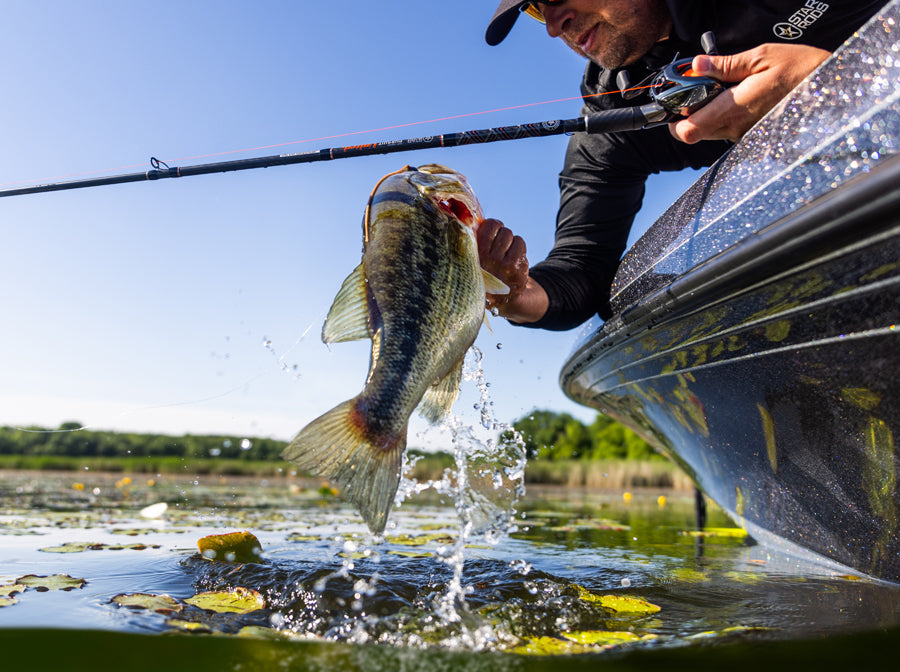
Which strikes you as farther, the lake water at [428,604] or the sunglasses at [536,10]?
the sunglasses at [536,10]

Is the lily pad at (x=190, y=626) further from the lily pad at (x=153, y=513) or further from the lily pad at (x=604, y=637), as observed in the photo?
the lily pad at (x=153, y=513)

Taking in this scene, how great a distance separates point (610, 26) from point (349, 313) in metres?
2.41

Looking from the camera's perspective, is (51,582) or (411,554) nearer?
(51,582)

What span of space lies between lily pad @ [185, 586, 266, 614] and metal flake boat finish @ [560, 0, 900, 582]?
194 cm

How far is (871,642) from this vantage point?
1707mm

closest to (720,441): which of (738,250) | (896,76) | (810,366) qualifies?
(810,366)

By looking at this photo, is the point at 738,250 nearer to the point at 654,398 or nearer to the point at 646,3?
the point at 654,398

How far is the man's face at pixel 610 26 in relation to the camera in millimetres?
3361

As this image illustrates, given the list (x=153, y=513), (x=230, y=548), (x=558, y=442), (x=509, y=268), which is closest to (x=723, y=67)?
(x=509, y=268)

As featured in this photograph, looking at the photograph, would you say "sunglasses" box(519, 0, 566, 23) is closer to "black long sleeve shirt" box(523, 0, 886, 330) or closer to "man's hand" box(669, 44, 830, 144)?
"black long sleeve shirt" box(523, 0, 886, 330)

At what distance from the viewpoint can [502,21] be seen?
327 centimetres

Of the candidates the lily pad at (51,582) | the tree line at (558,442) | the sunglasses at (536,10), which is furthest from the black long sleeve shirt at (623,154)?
the tree line at (558,442)

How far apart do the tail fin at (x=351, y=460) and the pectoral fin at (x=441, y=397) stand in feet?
1.36

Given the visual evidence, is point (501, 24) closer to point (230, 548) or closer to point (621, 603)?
point (621, 603)
